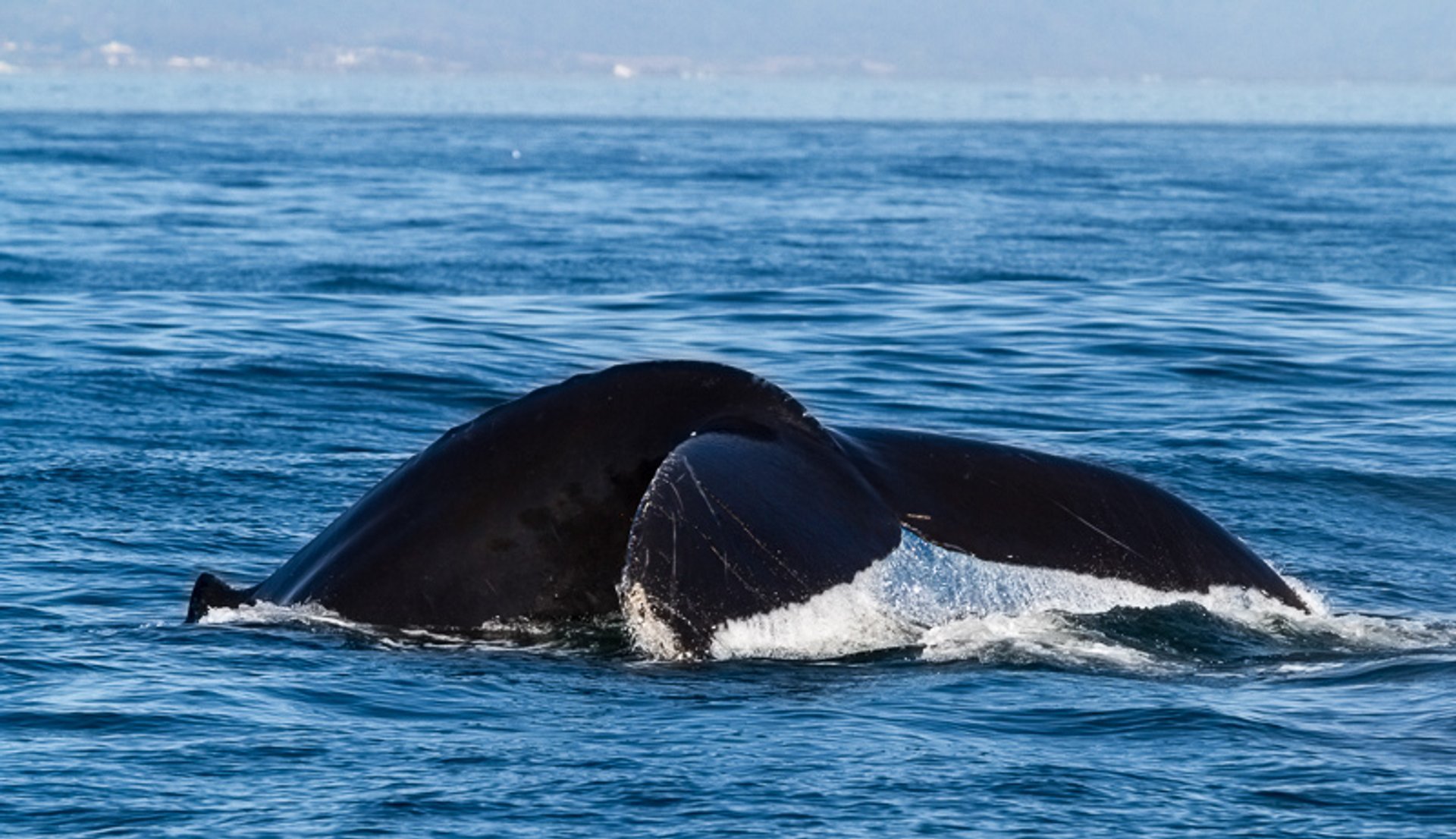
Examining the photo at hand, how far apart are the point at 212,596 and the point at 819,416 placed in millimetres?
4846

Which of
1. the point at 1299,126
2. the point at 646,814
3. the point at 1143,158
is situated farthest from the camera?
the point at 1299,126

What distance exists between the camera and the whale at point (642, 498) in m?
5.55

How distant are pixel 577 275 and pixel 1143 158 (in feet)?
104

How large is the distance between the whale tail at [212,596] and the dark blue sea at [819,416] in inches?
3.7

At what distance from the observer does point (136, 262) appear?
21.8 meters

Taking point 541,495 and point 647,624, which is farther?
point 541,495

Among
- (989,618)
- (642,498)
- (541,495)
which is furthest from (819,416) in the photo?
(642,498)

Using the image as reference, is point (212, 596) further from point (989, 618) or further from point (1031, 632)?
point (1031, 632)

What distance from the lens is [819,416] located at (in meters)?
10.8

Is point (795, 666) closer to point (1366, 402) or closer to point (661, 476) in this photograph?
point (661, 476)

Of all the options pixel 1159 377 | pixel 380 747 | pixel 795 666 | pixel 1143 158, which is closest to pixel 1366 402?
pixel 1159 377

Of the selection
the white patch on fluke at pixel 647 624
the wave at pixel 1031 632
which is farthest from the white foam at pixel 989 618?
the white patch on fluke at pixel 647 624

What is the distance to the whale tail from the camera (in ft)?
21.0

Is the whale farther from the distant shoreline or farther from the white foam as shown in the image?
the distant shoreline
